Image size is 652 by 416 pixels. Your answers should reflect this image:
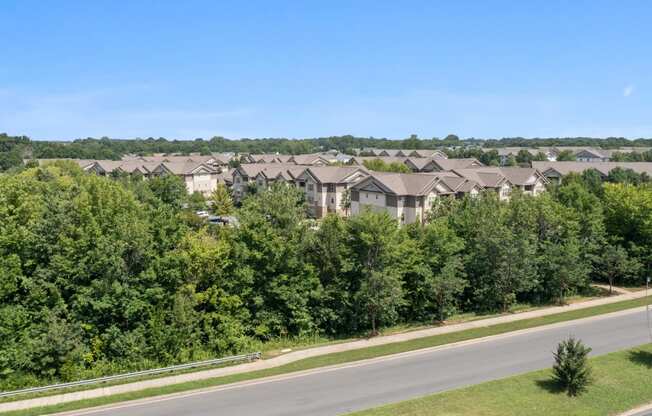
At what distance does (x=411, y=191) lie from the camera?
2242 inches

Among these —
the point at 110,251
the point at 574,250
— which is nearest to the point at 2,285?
the point at 110,251

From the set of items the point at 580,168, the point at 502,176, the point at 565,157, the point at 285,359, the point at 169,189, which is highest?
the point at 565,157

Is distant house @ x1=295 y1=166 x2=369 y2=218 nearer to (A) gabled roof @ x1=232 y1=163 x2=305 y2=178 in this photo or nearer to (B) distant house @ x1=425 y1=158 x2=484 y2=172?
(A) gabled roof @ x1=232 y1=163 x2=305 y2=178

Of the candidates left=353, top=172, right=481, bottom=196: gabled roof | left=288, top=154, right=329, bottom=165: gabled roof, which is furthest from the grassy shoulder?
left=288, top=154, right=329, bottom=165: gabled roof

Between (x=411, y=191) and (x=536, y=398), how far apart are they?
40.1 m

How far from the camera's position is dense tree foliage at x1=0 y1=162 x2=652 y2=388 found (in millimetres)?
21359

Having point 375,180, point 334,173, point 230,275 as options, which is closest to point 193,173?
point 334,173

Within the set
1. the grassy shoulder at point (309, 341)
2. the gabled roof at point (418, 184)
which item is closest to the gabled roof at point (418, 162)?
the gabled roof at point (418, 184)

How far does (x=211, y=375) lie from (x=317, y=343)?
6.25 meters

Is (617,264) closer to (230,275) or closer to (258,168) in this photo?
(230,275)

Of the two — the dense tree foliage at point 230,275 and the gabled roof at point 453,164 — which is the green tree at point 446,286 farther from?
the gabled roof at point 453,164

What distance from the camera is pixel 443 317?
28.9 metres

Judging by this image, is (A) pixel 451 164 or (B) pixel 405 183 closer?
(B) pixel 405 183

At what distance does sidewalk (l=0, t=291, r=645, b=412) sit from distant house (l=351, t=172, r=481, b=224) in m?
25.4
